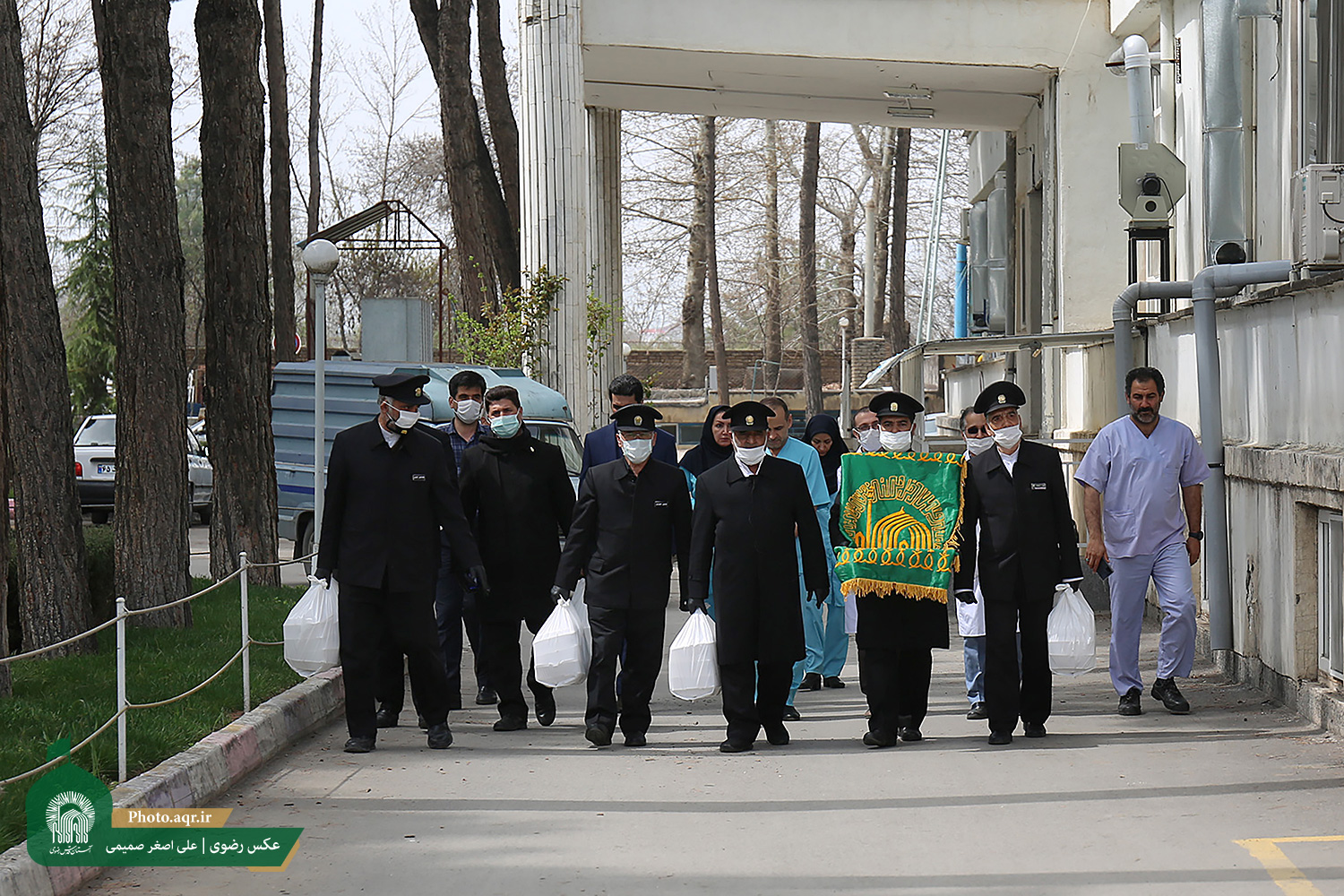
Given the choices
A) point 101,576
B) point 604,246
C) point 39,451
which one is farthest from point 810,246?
point 39,451

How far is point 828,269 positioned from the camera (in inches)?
2594

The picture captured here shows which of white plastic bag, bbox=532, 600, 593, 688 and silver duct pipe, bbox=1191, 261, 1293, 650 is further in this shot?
silver duct pipe, bbox=1191, 261, 1293, 650

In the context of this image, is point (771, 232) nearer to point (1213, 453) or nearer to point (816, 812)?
point (1213, 453)

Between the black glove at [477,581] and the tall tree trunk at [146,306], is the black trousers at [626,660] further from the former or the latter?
the tall tree trunk at [146,306]

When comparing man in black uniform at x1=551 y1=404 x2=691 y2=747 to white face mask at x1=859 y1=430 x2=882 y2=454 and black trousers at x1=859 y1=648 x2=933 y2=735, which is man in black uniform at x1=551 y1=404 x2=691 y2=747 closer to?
black trousers at x1=859 y1=648 x2=933 y2=735

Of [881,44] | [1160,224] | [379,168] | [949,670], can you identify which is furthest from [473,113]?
[379,168]

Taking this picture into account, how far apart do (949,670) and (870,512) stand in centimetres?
394

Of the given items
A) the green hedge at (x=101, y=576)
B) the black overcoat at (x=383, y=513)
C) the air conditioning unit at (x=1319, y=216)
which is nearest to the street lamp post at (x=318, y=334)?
the green hedge at (x=101, y=576)

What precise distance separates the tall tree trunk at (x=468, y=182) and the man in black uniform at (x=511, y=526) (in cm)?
1408

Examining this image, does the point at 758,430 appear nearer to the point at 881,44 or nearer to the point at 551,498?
the point at 551,498

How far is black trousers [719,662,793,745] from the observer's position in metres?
8.66

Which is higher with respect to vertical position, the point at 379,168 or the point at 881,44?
the point at 379,168

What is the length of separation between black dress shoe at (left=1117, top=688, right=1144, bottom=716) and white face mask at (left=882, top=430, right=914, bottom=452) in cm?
213

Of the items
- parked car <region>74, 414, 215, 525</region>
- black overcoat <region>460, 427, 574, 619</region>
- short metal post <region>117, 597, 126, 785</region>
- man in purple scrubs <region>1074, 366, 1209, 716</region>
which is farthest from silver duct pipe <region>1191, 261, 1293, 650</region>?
parked car <region>74, 414, 215, 525</region>
